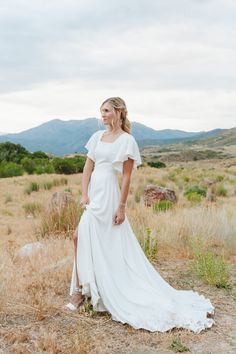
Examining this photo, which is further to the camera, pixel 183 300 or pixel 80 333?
pixel 183 300

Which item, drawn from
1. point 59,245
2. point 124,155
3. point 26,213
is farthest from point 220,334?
point 26,213

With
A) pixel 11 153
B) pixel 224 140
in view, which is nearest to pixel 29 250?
pixel 11 153

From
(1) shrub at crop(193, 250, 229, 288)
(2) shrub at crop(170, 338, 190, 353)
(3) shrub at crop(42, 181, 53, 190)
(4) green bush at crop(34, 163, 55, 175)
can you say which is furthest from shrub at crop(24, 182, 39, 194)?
(2) shrub at crop(170, 338, 190, 353)

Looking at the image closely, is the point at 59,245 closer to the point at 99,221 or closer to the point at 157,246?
the point at 157,246

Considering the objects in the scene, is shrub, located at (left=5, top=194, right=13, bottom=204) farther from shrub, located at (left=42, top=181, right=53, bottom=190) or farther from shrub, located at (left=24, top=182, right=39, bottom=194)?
shrub, located at (left=42, top=181, right=53, bottom=190)

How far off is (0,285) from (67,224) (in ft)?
17.1

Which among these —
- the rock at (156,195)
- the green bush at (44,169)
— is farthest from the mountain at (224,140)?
the rock at (156,195)

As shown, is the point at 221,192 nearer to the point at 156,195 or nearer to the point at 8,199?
the point at 156,195

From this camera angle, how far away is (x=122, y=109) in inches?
225

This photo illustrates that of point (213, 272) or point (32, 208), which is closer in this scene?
point (213, 272)

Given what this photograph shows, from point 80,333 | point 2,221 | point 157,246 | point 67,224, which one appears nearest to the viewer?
point 80,333

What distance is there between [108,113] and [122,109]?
16cm

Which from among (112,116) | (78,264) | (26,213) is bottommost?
(26,213)

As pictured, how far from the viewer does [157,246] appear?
8.27 m
